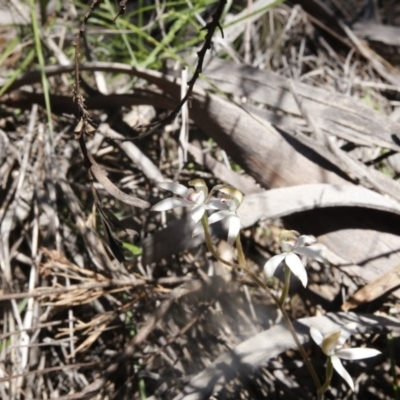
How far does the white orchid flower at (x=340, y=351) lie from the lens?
1192 mm

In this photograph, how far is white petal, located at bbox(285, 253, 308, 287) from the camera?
1.20 metres

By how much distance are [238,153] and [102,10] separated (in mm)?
1116

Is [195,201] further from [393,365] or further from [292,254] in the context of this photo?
[393,365]

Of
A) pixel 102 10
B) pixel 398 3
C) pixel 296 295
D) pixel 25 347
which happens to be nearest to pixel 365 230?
pixel 296 295

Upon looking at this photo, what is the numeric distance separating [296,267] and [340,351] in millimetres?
201

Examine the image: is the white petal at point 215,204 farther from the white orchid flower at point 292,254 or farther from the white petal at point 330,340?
the white petal at point 330,340

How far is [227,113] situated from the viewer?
1912 millimetres

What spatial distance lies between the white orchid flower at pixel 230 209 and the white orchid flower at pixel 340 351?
0.85 feet

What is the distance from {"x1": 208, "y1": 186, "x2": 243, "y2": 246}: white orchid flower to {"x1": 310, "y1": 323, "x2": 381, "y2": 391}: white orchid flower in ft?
0.85

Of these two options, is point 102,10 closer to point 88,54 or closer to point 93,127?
point 88,54

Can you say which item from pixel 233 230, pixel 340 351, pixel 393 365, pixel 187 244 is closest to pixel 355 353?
pixel 340 351

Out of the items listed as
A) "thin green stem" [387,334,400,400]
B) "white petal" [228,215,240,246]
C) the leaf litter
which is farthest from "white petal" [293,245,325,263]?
"thin green stem" [387,334,400,400]

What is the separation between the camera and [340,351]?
1.26 metres

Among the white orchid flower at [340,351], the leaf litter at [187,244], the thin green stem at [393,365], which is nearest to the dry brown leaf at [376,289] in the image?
the leaf litter at [187,244]
